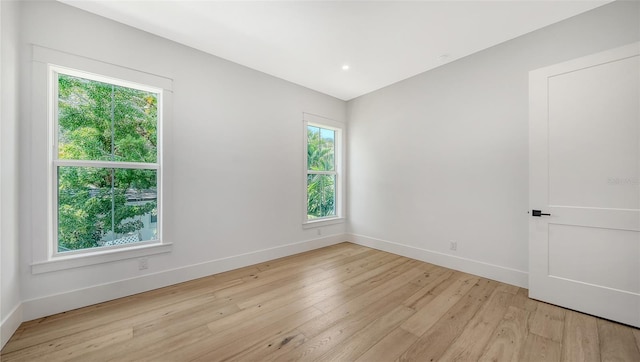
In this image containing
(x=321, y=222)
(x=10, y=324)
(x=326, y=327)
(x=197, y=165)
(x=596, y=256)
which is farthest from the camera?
(x=321, y=222)

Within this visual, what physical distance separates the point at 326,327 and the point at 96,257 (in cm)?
228

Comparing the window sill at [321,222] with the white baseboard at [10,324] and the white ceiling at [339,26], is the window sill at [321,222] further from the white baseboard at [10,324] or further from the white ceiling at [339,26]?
the white baseboard at [10,324]

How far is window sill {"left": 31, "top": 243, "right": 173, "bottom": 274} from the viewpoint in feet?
6.74

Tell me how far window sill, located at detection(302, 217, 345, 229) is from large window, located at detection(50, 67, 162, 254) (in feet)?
6.82

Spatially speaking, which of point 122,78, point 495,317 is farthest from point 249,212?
point 495,317

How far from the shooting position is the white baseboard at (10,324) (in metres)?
1.67

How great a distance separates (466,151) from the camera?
307 cm

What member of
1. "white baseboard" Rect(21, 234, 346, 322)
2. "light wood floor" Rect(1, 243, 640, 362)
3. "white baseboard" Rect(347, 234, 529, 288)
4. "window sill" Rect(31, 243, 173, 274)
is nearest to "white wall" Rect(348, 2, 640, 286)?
"white baseboard" Rect(347, 234, 529, 288)

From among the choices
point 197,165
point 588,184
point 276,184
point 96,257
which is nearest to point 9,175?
point 96,257

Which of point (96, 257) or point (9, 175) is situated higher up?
point (9, 175)

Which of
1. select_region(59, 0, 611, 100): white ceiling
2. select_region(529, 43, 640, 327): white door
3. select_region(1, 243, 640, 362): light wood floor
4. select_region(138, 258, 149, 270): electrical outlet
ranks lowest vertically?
select_region(1, 243, 640, 362): light wood floor

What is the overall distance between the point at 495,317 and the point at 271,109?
3.53 m

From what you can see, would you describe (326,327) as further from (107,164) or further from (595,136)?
(595,136)

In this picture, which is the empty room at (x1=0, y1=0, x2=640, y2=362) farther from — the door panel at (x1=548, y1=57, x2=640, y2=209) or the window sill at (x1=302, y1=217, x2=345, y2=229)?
the window sill at (x1=302, y1=217, x2=345, y2=229)
